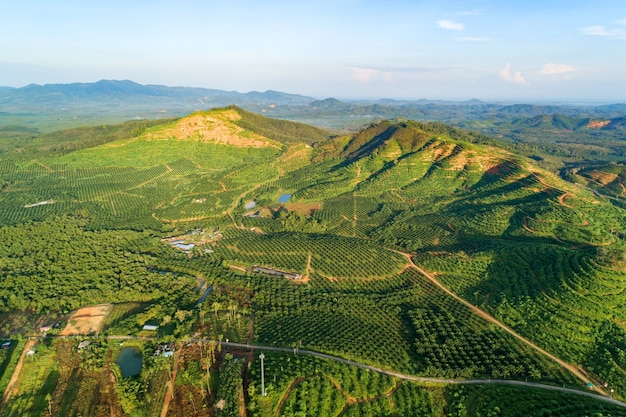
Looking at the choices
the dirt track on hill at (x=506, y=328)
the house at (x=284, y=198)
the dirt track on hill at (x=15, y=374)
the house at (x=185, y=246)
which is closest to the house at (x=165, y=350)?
the dirt track on hill at (x=15, y=374)

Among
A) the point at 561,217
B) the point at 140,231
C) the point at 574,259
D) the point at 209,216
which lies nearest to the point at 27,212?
the point at 140,231

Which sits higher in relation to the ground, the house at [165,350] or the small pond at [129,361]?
the house at [165,350]

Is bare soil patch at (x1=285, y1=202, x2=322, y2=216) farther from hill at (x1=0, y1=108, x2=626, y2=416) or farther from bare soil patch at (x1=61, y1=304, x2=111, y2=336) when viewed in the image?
bare soil patch at (x1=61, y1=304, x2=111, y2=336)

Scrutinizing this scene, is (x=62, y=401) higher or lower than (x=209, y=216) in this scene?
lower

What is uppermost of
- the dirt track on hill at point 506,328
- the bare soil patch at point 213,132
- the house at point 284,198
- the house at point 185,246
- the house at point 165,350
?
the bare soil patch at point 213,132

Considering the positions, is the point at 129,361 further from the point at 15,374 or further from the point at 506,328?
the point at 506,328

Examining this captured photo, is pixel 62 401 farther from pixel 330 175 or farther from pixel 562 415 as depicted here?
pixel 330 175

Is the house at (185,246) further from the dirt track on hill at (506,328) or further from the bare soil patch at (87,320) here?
the dirt track on hill at (506,328)
